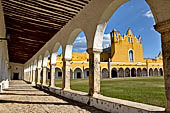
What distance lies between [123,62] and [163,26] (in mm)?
31551

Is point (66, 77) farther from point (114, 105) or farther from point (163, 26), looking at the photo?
point (163, 26)

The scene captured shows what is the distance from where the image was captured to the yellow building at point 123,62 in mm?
30702

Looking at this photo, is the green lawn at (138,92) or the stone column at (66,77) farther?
the stone column at (66,77)

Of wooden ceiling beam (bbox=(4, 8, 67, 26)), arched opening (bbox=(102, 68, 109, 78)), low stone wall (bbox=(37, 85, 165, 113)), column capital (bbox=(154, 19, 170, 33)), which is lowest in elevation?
arched opening (bbox=(102, 68, 109, 78))

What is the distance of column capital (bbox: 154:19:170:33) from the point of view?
230 cm

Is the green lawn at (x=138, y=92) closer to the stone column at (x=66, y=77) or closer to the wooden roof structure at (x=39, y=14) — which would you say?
the stone column at (x=66, y=77)

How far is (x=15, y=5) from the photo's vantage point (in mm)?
4719

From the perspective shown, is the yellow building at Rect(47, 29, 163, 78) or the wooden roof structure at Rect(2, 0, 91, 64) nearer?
the wooden roof structure at Rect(2, 0, 91, 64)

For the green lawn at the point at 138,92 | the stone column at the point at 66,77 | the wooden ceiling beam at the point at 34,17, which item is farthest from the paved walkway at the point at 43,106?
the wooden ceiling beam at the point at 34,17

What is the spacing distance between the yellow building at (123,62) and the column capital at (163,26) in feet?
88.8

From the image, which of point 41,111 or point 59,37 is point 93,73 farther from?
point 59,37

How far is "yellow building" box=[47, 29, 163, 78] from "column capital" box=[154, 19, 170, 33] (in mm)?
27053

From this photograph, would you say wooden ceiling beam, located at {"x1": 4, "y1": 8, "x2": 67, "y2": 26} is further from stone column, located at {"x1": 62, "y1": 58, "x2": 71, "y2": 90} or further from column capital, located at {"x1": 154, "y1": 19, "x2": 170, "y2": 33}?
column capital, located at {"x1": 154, "y1": 19, "x2": 170, "y2": 33}

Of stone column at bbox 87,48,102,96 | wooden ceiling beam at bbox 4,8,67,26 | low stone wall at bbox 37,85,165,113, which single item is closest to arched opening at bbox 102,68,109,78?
wooden ceiling beam at bbox 4,8,67,26
